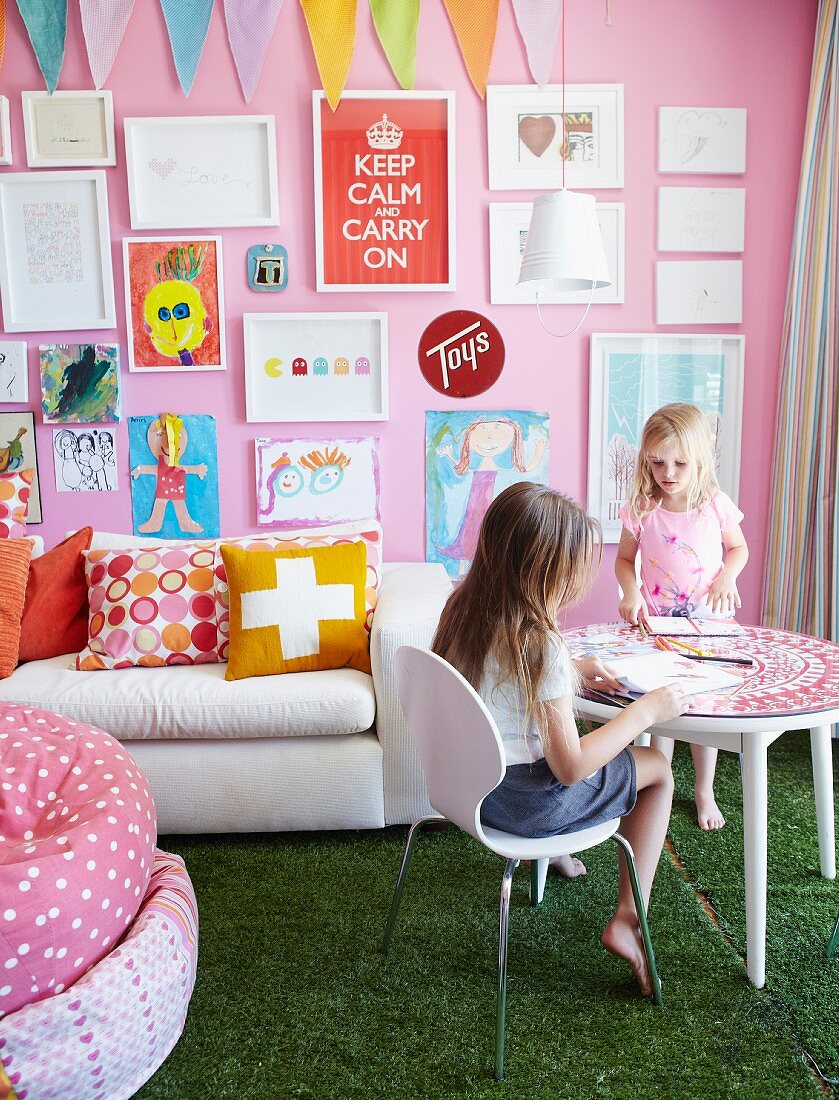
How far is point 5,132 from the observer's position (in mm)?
2775

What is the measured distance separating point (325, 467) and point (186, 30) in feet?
4.51

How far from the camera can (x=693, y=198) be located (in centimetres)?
289

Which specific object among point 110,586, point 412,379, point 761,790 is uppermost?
point 412,379

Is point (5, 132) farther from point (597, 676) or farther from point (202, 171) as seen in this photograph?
point (597, 676)

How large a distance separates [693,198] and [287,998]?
8.39ft

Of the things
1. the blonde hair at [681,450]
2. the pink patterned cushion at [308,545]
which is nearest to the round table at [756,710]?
the blonde hair at [681,450]

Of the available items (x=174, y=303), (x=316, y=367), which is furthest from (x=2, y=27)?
(x=316, y=367)

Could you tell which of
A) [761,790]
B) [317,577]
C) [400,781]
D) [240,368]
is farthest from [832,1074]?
[240,368]

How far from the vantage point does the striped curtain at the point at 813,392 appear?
2.75 meters

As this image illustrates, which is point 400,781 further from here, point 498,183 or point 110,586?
point 498,183

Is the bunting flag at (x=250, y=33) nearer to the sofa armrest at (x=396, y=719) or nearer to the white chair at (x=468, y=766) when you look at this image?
the sofa armrest at (x=396, y=719)

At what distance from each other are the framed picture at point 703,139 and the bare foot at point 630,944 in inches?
90.4

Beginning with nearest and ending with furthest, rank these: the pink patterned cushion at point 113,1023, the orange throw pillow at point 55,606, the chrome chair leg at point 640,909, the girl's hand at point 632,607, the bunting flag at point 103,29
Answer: the pink patterned cushion at point 113,1023, the chrome chair leg at point 640,909, the girl's hand at point 632,607, the orange throw pillow at point 55,606, the bunting flag at point 103,29

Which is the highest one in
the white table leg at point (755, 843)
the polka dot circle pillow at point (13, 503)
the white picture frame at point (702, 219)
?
the white picture frame at point (702, 219)
